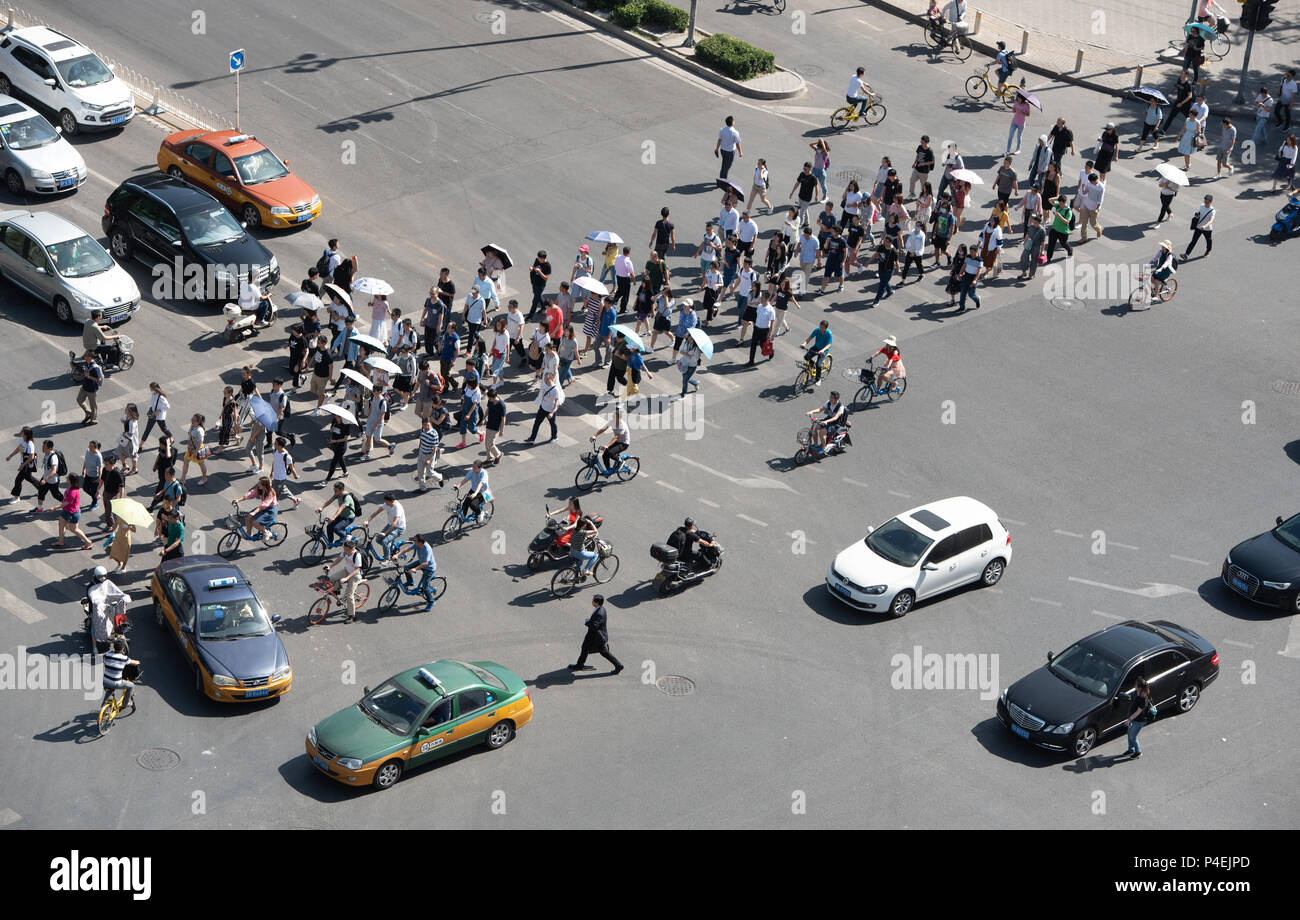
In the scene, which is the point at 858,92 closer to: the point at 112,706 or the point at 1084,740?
the point at 1084,740

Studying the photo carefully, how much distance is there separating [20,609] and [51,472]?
2.96 meters

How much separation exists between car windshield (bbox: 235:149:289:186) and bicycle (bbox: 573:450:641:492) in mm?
12929

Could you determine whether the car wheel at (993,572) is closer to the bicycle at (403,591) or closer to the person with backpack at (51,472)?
the bicycle at (403,591)

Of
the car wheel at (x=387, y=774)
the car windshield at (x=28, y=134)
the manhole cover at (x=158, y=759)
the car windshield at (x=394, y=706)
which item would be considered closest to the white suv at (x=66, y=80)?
the car windshield at (x=28, y=134)

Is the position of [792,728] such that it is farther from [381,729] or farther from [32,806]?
[32,806]

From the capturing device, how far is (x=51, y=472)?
1111 inches

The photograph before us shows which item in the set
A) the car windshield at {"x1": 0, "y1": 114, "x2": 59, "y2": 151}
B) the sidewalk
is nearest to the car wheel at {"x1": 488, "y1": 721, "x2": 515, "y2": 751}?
the car windshield at {"x1": 0, "y1": 114, "x2": 59, "y2": 151}

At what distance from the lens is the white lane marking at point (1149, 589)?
28.9m

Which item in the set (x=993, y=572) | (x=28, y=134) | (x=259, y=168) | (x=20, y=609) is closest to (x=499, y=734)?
(x=20, y=609)

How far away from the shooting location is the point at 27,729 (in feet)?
78.1

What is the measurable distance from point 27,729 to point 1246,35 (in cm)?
4329

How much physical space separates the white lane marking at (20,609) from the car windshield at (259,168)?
1474 cm

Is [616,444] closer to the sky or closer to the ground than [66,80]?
closer to the ground

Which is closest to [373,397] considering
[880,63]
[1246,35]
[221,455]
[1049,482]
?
[221,455]
